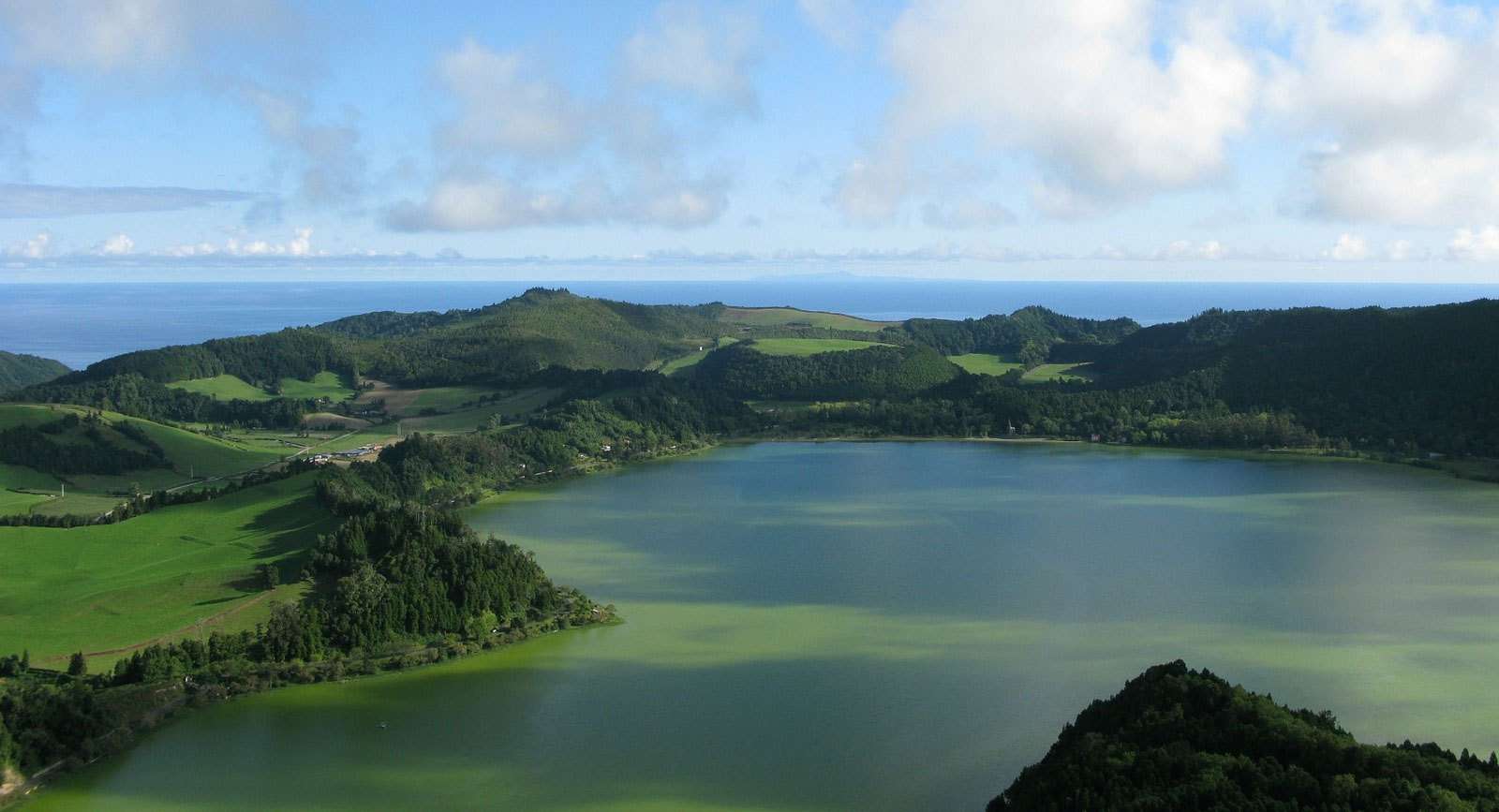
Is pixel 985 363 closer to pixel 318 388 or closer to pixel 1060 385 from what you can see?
pixel 1060 385

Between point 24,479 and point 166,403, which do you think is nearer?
point 24,479

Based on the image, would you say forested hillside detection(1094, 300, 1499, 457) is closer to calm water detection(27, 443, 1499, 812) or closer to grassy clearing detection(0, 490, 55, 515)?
calm water detection(27, 443, 1499, 812)

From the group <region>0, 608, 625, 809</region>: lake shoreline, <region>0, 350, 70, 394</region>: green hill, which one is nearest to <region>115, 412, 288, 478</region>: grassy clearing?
<region>0, 608, 625, 809</region>: lake shoreline

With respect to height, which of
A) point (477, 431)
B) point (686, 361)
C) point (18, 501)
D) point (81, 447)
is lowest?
point (18, 501)

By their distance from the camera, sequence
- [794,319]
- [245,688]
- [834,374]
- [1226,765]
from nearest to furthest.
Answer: [1226,765]
[245,688]
[834,374]
[794,319]

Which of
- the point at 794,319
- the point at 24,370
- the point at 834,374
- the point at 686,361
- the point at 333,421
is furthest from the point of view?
the point at 794,319

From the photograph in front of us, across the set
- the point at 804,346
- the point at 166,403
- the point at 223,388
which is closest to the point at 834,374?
the point at 804,346

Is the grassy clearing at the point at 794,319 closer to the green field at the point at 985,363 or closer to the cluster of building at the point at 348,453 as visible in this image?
the green field at the point at 985,363
